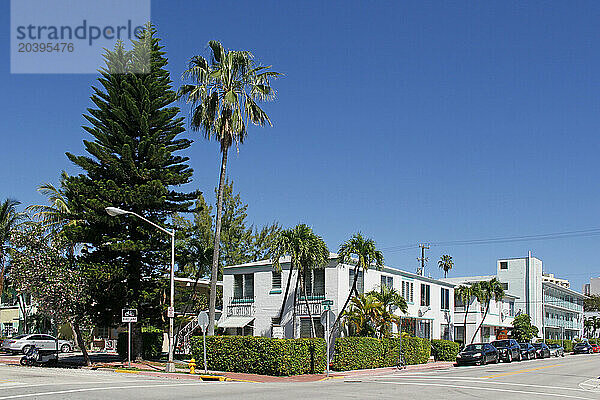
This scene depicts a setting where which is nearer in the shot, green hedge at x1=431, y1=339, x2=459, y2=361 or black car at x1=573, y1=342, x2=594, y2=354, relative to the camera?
green hedge at x1=431, y1=339, x2=459, y2=361

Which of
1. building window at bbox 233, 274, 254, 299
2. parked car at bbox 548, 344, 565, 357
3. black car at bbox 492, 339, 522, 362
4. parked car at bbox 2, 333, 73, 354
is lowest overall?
parked car at bbox 548, 344, 565, 357

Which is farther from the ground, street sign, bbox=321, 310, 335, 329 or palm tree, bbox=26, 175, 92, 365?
palm tree, bbox=26, 175, 92, 365

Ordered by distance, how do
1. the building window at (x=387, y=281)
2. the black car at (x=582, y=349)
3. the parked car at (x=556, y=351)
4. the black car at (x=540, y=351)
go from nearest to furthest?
1. the building window at (x=387, y=281)
2. the black car at (x=540, y=351)
3. the parked car at (x=556, y=351)
4. the black car at (x=582, y=349)

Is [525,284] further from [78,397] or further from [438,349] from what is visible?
[78,397]

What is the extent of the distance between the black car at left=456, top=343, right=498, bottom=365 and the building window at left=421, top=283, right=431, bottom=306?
22.9 feet

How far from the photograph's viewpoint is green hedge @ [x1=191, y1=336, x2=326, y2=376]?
29391mm

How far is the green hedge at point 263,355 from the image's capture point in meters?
29.4

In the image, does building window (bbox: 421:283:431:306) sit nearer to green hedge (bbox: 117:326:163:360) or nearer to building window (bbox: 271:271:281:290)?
building window (bbox: 271:271:281:290)

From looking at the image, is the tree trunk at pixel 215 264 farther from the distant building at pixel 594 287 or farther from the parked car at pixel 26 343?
the distant building at pixel 594 287

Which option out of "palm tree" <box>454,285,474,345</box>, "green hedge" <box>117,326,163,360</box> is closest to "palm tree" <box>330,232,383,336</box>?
"green hedge" <box>117,326,163,360</box>

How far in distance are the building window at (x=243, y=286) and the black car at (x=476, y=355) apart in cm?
1414

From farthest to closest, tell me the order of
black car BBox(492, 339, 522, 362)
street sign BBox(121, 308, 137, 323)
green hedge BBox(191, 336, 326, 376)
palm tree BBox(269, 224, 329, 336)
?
black car BBox(492, 339, 522, 362) → palm tree BBox(269, 224, 329, 336) → street sign BBox(121, 308, 137, 323) → green hedge BBox(191, 336, 326, 376)

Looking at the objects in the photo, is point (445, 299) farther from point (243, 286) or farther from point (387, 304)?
point (243, 286)

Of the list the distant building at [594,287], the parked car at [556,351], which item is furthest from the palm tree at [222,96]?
the distant building at [594,287]
